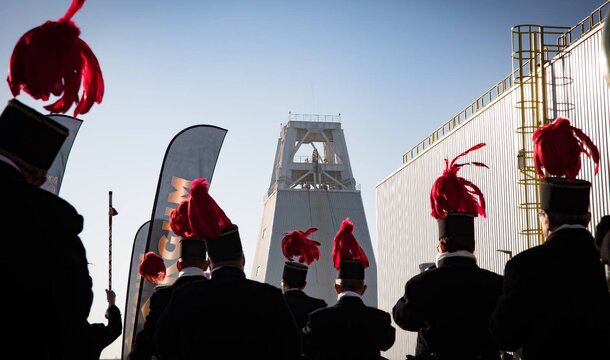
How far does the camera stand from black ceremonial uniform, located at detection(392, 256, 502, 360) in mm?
6152

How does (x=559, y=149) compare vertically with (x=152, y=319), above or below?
above

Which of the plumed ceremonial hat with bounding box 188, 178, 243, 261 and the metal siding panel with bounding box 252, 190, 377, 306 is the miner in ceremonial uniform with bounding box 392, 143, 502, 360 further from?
the metal siding panel with bounding box 252, 190, 377, 306

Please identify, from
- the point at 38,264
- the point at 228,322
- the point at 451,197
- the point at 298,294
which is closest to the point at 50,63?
the point at 38,264

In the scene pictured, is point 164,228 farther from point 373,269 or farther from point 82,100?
point 373,269

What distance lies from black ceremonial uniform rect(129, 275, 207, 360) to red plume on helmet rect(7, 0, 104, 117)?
2921 millimetres

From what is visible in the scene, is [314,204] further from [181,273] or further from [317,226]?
[181,273]

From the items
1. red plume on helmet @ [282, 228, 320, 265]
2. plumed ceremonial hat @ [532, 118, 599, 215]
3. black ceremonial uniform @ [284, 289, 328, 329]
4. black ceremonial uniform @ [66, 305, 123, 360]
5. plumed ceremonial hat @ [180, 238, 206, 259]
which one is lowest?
black ceremonial uniform @ [66, 305, 123, 360]

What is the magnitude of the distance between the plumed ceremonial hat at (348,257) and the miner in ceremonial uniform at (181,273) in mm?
1393

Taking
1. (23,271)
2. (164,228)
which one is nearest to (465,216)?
(23,271)

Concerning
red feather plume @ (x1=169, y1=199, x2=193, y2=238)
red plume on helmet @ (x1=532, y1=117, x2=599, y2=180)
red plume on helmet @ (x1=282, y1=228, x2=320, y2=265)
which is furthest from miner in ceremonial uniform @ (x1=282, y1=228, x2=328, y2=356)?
red plume on helmet @ (x1=532, y1=117, x2=599, y2=180)

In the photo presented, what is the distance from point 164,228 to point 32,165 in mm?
8627

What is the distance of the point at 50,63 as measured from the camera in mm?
3818

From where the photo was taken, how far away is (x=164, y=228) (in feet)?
39.7

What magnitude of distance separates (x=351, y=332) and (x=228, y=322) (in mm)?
2405
